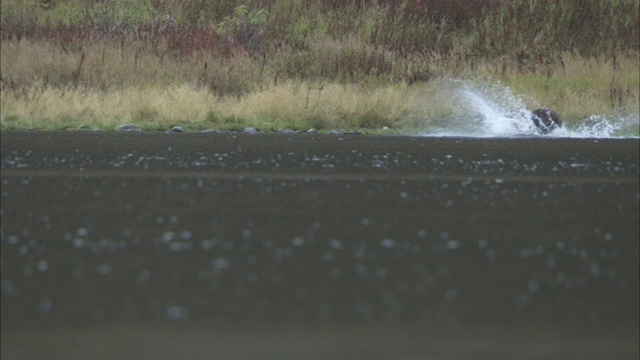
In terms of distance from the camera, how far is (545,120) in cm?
2230

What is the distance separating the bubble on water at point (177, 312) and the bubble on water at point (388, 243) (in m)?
2.42

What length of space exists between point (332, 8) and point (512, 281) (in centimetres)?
2527

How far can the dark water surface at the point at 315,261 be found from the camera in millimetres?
5430

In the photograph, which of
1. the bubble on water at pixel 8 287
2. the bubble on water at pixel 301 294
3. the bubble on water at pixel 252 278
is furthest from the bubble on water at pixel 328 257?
the bubble on water at pixel 8 287

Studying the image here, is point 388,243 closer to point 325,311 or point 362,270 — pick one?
point 362,270

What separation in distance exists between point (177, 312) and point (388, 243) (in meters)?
2.67

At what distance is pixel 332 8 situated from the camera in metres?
31.6

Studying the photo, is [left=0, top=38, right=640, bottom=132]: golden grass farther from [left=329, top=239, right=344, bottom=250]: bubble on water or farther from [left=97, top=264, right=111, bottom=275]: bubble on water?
[left=97, top=264, right=111, bottom=275]: bubble on water

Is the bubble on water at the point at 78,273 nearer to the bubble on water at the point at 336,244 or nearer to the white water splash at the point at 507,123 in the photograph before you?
the bubble on water at the point at 336,244

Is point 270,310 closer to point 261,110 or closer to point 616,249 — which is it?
point 616,249

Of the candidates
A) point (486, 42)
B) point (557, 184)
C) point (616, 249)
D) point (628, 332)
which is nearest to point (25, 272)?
point (628, 332)

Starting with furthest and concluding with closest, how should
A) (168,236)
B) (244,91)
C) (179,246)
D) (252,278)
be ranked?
(244,91) < (168,236) < (179,246) < (252,278)

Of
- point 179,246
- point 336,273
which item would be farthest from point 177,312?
point 179,246

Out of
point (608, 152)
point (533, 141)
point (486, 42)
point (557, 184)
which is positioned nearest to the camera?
point (557, 184)
